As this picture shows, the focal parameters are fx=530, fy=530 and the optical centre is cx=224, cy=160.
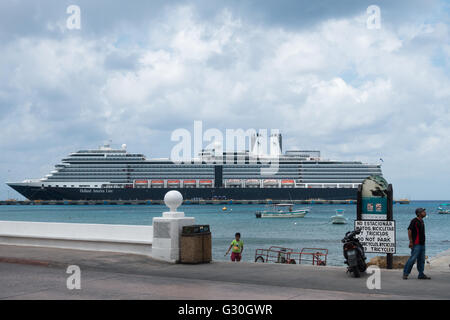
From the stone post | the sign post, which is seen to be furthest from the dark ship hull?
the sign post

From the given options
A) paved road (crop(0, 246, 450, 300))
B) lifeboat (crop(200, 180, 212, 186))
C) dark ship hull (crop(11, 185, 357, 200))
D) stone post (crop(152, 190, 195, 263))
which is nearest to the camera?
paved road (crop(0, 246, 450, 300))

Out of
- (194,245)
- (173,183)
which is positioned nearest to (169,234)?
(194,245)

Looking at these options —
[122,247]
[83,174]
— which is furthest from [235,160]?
[122,247]

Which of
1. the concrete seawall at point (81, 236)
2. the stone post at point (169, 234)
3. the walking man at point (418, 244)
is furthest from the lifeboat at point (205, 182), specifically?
the walking man at point (418, 244)

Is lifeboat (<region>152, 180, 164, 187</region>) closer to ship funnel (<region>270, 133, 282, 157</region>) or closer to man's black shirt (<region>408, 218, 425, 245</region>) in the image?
ship funnel (<region>270, 133, 282, 157</region>)

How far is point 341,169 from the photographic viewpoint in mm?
121625

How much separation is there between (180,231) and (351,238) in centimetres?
393

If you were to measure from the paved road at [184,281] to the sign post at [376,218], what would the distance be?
0.72 meters

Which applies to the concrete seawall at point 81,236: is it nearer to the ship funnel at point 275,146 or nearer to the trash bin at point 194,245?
the trash bin at point 194,245

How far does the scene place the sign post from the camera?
452 inches

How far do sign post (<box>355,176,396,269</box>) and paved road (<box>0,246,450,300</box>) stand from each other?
2.37ft

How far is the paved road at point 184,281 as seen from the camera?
8117 millimetres

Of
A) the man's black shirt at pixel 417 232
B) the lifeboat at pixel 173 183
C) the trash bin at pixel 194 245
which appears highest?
the lifeboat at pixel 173 183
